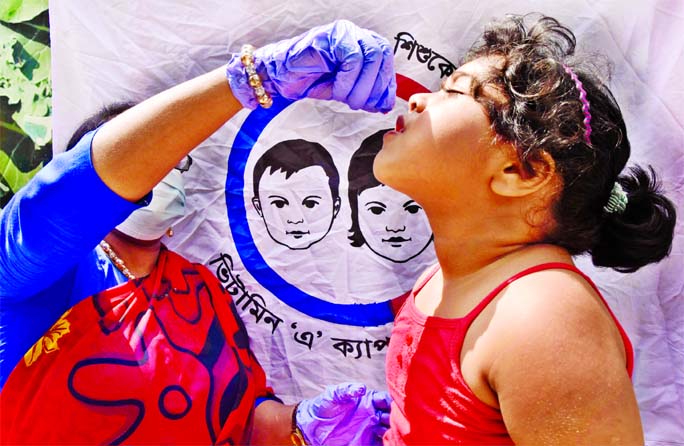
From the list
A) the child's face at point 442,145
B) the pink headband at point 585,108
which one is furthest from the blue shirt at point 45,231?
the pink headband at point 585,108

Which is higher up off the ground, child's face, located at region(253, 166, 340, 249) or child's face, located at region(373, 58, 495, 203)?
child's face, located at region(373, 58, 495, 203)

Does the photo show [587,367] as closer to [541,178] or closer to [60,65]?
[541,178]

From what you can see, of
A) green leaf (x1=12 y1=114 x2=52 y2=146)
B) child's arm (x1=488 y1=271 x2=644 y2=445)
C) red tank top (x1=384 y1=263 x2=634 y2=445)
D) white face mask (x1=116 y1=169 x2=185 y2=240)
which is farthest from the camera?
green leaf (x1=12 y1=114 x2=52 y2=146)

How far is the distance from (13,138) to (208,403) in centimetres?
79

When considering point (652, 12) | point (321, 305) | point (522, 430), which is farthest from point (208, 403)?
point (652, 12)

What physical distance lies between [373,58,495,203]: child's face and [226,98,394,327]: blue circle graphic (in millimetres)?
A: 504

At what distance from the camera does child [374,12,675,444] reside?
34.4 inches

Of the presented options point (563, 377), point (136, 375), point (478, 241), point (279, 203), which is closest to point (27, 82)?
point (279, 203)

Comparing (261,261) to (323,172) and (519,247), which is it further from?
(519,247)

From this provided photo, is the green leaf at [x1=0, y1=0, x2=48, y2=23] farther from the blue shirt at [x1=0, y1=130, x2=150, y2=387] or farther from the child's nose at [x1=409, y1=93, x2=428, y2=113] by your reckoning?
the child's nose at [x1=409, y1=93, x2=428, y2=113]

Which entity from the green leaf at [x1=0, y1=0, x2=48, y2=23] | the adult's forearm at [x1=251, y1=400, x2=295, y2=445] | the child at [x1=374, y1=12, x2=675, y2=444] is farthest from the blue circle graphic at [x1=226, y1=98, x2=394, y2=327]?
the green leaf at [x1=0, y1=0, x2=48, y2=23]

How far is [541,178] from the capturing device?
102cm

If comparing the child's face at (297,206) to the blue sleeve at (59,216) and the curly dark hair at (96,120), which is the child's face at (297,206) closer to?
the curly dark hair at (96,120)

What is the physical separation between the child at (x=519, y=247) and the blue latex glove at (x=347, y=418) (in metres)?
0.27
